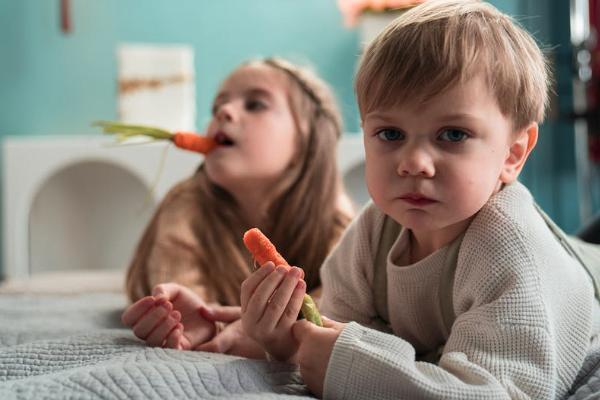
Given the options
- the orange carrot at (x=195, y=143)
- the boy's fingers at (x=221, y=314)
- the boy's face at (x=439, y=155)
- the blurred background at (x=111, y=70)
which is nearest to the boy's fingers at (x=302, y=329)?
the boy's face at (x=439, y=155)

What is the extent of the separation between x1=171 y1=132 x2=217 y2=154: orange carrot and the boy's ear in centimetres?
62

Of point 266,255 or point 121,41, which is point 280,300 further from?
point 121,41

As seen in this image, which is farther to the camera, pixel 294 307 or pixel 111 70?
pixel 111 70

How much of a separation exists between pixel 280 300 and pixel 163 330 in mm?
212

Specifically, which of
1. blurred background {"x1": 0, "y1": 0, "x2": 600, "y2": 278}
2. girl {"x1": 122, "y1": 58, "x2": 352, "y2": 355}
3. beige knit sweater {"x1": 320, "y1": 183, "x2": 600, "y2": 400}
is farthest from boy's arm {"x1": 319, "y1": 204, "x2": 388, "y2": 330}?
blurred background {"x1": 0, "y1": 0, "x2": 600, "y2": 278}

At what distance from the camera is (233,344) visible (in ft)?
3.37

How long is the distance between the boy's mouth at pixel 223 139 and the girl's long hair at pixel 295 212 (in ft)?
0.33

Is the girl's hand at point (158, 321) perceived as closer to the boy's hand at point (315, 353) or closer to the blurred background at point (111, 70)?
the boy's hand at point (315, 353)

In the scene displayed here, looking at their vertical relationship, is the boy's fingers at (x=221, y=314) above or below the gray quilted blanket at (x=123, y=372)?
below

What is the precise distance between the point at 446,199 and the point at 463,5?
0.72 ft

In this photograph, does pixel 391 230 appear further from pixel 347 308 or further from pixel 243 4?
pixel 243 4

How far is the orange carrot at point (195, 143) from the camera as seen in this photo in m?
1.34

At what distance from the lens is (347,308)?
960 mm

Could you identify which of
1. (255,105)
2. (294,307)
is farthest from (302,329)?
(255,105)
